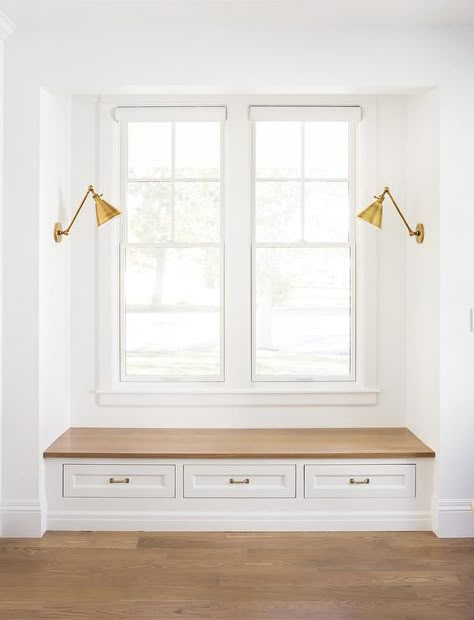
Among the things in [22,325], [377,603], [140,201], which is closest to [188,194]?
[140,201]

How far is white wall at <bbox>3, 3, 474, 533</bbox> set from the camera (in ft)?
10.2

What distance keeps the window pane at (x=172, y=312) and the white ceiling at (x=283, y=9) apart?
1455mm

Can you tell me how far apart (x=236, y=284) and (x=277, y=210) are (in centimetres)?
58

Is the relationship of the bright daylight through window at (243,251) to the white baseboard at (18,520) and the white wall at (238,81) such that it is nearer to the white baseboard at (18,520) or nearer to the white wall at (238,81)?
the white wall at (238,81)

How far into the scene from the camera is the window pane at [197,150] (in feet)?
12.4

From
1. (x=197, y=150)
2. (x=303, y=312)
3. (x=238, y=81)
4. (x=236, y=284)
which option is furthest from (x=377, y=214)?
(x=197, y=150)

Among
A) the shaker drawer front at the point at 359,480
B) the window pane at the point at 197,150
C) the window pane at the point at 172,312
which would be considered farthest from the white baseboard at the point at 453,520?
the window pane at the point at 197,150

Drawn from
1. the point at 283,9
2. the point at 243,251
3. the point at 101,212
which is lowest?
the point at 243,251

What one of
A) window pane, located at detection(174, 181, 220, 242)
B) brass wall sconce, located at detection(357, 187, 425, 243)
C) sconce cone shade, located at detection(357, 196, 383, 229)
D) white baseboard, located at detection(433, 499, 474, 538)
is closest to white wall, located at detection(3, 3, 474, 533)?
white baseboard, located at detection(433, 499, 474, 538)

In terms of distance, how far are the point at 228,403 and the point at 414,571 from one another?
1.52m

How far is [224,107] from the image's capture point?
12.3 ft

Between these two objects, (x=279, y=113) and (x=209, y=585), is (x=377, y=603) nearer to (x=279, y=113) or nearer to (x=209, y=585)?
(x=209, y=585)

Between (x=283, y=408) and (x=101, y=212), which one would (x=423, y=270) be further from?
(x=101, y=212)

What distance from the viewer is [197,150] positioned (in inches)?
150
